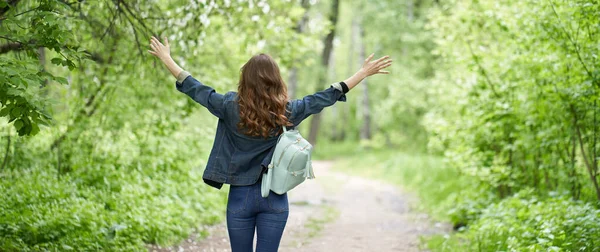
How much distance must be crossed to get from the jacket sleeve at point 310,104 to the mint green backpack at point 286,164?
10 cm

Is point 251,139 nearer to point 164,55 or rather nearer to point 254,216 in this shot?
point 254,216

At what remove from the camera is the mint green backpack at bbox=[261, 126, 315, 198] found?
3.59m

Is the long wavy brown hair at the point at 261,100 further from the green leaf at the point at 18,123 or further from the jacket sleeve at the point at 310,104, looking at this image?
the green leaf at the point at 18,123

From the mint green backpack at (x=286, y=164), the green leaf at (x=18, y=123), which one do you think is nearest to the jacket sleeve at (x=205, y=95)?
the mint green backpack at (x=286, y=164)

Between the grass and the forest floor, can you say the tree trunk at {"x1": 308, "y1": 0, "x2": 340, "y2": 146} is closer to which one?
the grass

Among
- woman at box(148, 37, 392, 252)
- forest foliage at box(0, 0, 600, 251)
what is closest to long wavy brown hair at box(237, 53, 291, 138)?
woman at box(148, 37, 392, 252)

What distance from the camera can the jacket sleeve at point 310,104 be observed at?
370cm

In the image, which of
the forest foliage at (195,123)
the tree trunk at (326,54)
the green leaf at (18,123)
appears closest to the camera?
the green leaf at (18,123)

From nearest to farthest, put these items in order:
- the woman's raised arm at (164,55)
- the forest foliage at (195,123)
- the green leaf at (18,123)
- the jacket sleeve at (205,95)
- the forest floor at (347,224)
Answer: the jacket sleeve at (205,95) → the woman's raised arm at (164,55) → the green leaf at (18,123) → the forest foliage at (195,123) → the forest floor at (347,224)

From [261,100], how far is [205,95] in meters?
0.39

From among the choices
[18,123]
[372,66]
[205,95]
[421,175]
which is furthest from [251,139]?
[421,175]

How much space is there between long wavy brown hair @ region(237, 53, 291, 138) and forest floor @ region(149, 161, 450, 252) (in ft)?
11.7

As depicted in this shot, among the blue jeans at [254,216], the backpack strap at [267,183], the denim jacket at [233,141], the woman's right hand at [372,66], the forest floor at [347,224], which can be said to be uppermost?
the woman's right hand at [372,66]

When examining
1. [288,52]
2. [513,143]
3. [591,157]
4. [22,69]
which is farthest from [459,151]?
[22,69]
